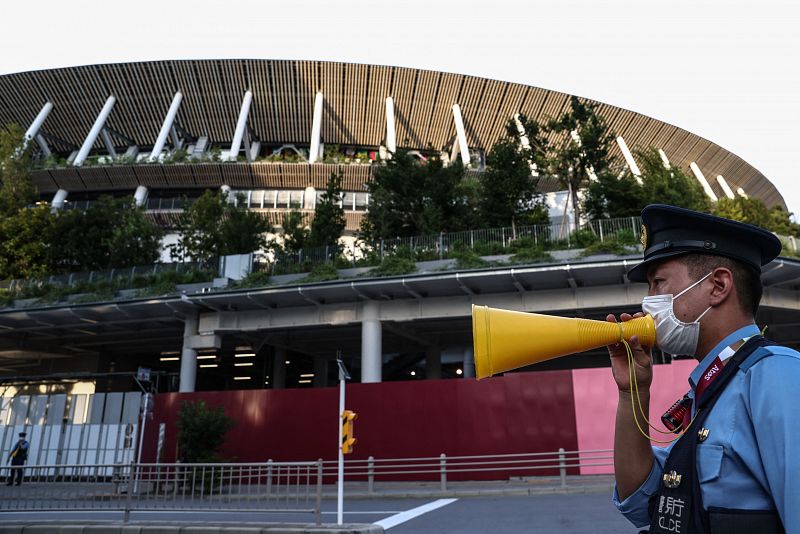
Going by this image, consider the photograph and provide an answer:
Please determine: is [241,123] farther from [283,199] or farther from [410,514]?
[410,514]

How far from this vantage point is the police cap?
180 centimetres

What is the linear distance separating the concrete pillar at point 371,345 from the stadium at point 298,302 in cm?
9

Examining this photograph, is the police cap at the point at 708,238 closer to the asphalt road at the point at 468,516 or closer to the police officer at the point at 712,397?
the police officer at the point at 712,397

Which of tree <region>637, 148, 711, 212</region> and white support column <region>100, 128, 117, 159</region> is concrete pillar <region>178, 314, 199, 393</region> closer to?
tree <region>637, 148, 711, 212</region>

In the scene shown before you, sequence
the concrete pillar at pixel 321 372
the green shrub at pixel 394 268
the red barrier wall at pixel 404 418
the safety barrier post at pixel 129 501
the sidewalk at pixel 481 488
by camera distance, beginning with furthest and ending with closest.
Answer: the concrete pillar at pixel 321 372 < the green shrub at pixel 394 268 < the red barrier wall at pixel 404 418 < the sidewalk at pixel 481 488 < the safety barrier post at pixel 129 501

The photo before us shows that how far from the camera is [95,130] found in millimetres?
50938

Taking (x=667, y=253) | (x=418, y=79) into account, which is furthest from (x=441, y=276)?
(x=418, y=79)

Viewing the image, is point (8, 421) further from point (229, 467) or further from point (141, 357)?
point (141, 357)

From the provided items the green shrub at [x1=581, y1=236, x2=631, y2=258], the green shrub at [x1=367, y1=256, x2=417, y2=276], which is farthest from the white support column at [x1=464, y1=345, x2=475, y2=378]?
the green shrub at [x1=581, y1=236, x2=631, y2=258]

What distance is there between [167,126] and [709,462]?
54.8 metres

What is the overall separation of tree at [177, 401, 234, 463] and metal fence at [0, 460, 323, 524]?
274 inches

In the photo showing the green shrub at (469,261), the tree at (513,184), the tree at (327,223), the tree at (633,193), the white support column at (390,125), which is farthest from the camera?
the white support column at (390,125)

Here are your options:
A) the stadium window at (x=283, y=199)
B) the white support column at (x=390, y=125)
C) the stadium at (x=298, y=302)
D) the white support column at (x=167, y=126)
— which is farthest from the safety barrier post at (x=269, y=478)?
the white support column at (x=167, y=126)

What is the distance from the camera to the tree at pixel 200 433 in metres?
18.6
